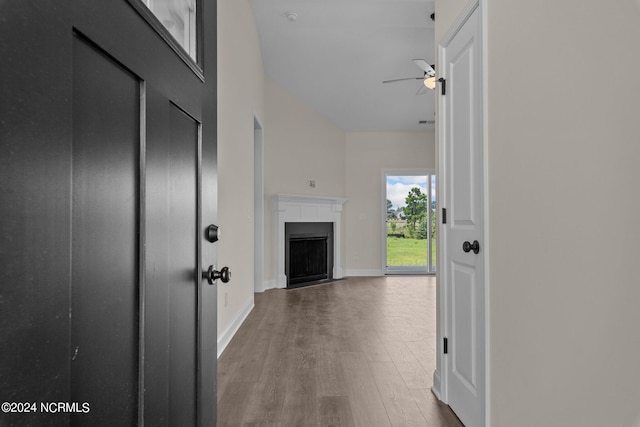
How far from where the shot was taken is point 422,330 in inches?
148

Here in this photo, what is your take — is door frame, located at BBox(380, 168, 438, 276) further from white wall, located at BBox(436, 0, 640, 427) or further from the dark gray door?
the dark gray door

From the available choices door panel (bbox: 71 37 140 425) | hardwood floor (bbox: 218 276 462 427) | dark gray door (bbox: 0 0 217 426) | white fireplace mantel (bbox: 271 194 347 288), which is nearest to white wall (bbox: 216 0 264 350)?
hardwood floor (bbox: 218 276 462 427)

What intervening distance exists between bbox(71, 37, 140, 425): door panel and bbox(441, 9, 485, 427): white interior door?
1466 millimetres

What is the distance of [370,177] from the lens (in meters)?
7.87

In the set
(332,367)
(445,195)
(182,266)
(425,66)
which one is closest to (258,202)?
(425,66)

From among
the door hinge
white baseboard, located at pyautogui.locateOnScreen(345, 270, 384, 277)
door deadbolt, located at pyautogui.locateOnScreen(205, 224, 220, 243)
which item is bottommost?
white baseboard, located at pyautogui.locateOnScreen(345, 270, 384, 277)

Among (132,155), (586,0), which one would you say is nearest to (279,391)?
(132,155)

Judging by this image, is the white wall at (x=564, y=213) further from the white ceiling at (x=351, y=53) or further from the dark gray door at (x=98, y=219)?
the white ceiling at (x=351, y=53)

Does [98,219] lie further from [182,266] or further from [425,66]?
[425,66]

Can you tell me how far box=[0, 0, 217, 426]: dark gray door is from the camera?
46 centimetres

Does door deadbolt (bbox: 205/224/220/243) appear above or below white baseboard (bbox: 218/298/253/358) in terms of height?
above

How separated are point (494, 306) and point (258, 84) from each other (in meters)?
4.52

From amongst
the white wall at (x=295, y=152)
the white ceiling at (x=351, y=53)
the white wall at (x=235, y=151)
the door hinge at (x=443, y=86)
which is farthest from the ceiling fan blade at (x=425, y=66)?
the white wall at (x=295, y=152)

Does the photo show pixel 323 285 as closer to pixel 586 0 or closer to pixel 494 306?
pixel 494 306
